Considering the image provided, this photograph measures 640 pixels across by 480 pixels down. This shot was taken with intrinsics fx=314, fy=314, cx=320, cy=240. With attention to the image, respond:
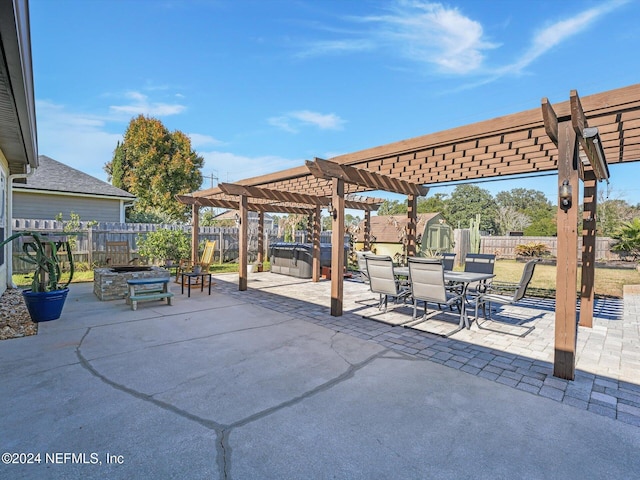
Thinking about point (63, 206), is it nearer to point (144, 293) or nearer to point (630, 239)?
point (144, 293)

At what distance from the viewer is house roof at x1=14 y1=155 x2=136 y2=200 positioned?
37.8 feet

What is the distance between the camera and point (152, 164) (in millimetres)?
18672

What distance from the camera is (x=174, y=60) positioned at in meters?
9.75

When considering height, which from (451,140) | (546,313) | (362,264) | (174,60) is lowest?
(546,313)

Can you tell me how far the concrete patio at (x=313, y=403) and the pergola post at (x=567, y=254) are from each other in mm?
273

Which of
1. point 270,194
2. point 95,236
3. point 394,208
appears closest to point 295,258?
A: point 270,194

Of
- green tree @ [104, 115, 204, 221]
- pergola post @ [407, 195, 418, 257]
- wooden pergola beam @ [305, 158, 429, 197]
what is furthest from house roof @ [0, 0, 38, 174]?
green tree @ [104, 115, 204, 221]

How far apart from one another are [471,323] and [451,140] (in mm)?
2917

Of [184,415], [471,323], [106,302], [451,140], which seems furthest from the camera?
[106,302]

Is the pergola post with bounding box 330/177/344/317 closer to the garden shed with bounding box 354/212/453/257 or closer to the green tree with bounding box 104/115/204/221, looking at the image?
the garden shed with bounding box 354/212/453/257

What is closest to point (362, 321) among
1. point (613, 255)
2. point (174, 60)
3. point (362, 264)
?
point (362, 264)

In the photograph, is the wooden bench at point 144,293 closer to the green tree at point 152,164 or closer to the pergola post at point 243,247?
the pergola post at point 243,247

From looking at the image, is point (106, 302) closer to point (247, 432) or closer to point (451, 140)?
point (247, 432)

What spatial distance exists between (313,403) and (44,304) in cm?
445
